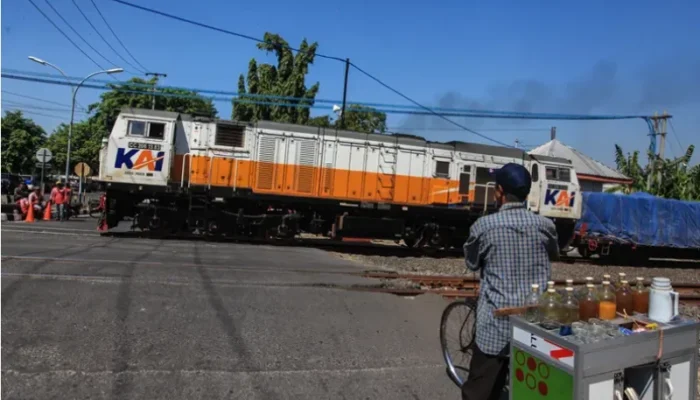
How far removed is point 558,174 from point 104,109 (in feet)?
137

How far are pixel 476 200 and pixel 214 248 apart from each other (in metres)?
8.66

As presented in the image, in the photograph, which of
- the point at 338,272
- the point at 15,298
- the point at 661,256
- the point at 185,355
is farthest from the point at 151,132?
the point at 661,256

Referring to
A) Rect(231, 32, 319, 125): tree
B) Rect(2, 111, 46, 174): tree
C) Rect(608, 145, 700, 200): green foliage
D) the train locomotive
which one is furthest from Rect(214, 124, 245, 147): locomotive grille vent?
Rect(2, 111, 46, 174): tree

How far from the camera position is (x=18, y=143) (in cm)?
5475

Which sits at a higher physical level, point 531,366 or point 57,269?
point 531,366

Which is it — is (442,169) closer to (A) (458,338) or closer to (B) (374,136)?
(B) (374,136)

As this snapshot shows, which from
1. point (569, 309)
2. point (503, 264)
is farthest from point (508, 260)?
point (569, 309)

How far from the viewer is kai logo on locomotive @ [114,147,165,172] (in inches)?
583

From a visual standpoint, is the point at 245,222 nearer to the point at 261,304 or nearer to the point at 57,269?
the point at 57,269

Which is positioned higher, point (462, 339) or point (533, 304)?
point (533, 304)

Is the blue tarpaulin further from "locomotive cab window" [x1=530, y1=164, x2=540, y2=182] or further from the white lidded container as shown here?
the white lidded container

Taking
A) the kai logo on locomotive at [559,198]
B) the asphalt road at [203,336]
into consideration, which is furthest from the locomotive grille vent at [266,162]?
the kai logo on locomotive at [559,198]

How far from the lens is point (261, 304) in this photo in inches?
251

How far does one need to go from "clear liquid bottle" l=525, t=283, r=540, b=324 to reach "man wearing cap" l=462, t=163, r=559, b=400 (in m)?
0.05
